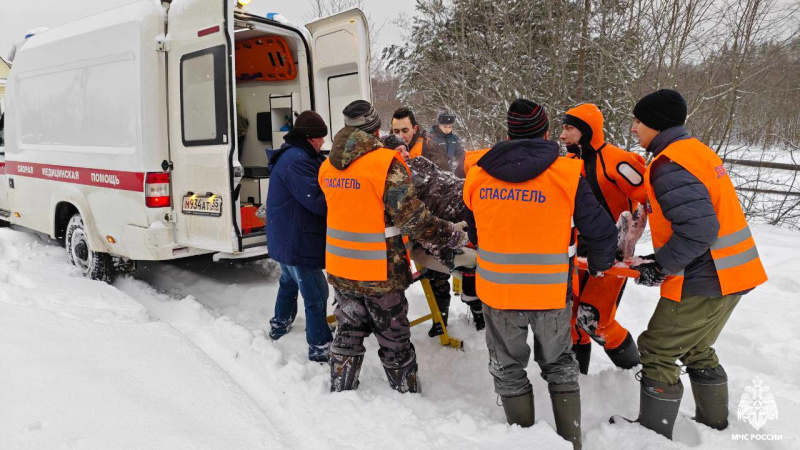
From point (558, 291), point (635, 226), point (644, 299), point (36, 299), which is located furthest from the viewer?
point (644, 299)

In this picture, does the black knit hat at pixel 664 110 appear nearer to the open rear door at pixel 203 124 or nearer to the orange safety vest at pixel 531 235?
the orange safety vest at pixel 531 235

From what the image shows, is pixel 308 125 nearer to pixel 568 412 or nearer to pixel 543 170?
pixel 543 170

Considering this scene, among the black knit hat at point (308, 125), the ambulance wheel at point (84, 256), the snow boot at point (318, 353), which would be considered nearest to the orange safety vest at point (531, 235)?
the black knit hat at point (308, 125)

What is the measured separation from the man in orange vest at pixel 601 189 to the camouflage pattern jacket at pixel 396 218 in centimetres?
91

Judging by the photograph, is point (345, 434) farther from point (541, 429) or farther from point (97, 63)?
point (97, 63)

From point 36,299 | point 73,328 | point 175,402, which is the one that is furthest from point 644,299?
point 36,299

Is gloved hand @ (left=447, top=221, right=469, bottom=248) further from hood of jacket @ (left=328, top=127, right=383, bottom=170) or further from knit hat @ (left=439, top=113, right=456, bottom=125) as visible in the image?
knit hat @ (left=439, top=113, right=456, bottom=125)

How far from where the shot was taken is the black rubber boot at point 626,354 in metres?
3.20

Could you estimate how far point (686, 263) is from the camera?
2377 mm

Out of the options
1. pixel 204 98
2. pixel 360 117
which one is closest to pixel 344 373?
pixel 360 117

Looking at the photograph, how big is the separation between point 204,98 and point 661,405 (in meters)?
3.85

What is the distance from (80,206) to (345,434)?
4.16 metres

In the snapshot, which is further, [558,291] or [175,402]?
[175,402]

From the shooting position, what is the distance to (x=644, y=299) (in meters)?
4.59
